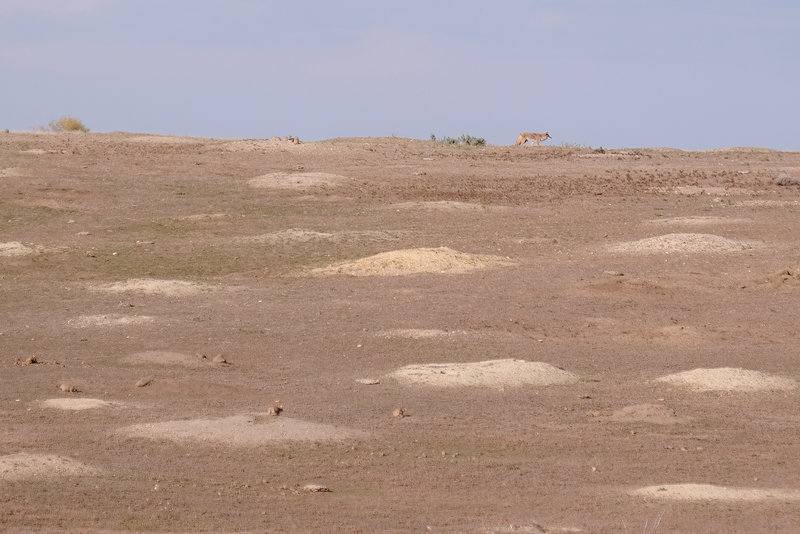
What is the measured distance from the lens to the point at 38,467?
1154 cm

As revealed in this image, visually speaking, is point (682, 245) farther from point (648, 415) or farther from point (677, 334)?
point (648, 415)

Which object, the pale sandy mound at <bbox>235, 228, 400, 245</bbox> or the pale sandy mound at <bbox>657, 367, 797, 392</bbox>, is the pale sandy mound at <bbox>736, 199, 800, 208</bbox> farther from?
the pale sandy mound at <bbox>657, 367, 797, 392</bbox>

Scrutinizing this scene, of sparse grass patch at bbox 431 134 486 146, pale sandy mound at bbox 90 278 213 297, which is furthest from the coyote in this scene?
pale sandy mound at bbox 90 278 213 297

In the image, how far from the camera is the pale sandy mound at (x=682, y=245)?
27.7m

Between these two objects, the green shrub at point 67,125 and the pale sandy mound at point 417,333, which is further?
the green shrub at point 67,125

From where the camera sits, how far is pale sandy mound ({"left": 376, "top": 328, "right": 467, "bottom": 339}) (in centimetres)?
1959

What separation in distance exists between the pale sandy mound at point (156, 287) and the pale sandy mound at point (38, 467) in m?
11.2

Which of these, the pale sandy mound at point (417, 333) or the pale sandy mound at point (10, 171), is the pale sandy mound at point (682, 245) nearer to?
the pale sandy mound at point (417, 333)

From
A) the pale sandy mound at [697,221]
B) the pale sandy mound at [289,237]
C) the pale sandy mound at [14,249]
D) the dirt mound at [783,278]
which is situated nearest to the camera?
the dirt mound at [783,278]

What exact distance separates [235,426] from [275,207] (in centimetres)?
2107

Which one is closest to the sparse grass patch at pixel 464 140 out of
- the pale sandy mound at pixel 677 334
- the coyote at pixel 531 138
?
the coyote at pixel 531 138

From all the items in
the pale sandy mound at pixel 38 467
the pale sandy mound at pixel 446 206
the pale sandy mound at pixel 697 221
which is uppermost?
the pale sandy mound at pixel 446 206

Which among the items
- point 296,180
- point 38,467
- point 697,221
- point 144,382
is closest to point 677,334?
point 144,382

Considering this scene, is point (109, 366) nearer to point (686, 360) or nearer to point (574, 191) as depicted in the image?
point (686, 360)
